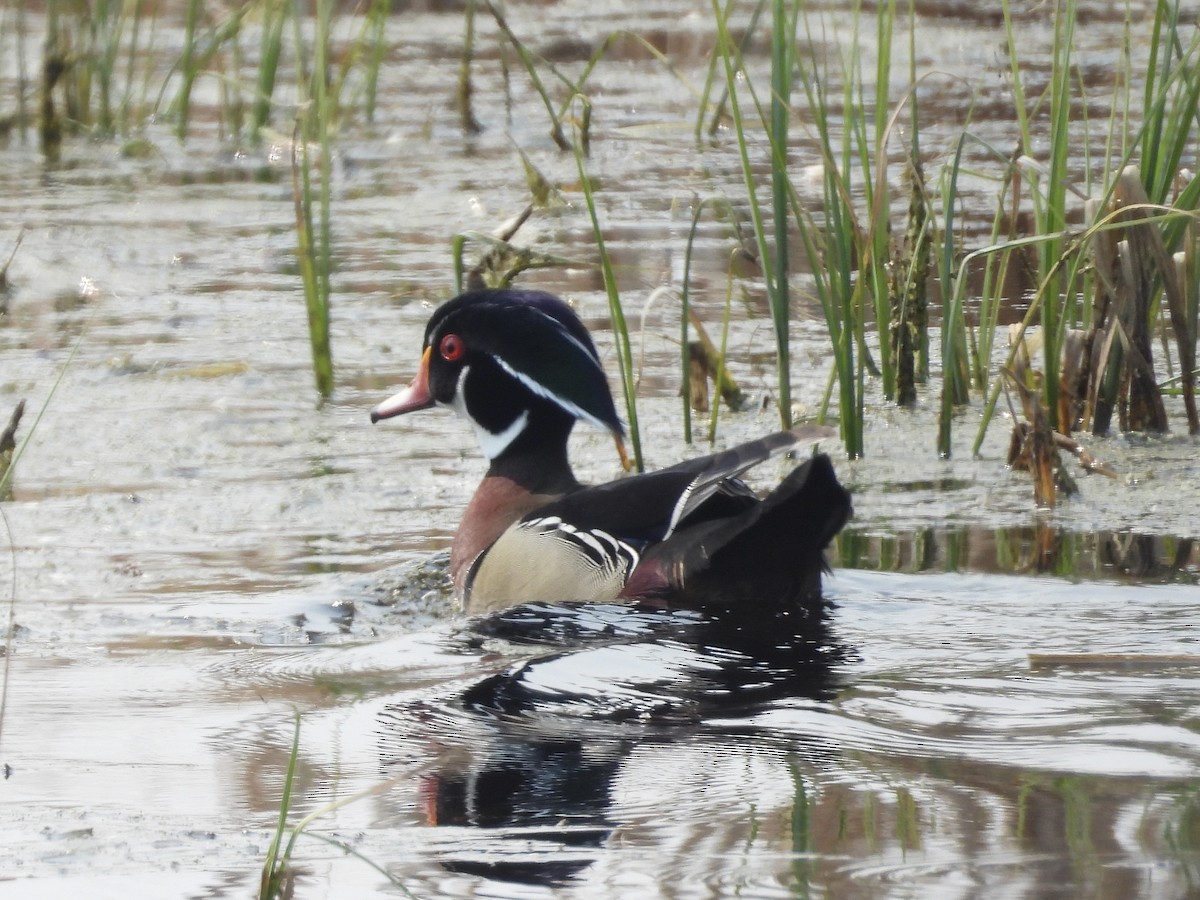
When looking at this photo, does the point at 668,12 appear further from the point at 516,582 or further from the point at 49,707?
the point at 49,707

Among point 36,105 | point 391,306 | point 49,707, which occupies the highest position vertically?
point 36,105

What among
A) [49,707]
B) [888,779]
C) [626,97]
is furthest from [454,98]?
[888,779]

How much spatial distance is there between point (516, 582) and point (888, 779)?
5.86ft

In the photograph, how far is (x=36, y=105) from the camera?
36.5 ft

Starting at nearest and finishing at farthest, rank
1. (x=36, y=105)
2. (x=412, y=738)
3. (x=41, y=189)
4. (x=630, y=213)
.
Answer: (x=412, y=738) < (x=630, y=213) < (x=41, y=189) < (x=36, y=105)

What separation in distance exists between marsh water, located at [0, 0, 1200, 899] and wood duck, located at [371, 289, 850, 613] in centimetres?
12

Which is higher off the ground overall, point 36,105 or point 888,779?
point 36,105

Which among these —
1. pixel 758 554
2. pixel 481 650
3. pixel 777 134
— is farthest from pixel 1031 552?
pixel 481 650

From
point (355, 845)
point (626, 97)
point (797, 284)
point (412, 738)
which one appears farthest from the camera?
point (626, 97)

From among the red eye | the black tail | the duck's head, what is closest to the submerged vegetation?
the duck's head

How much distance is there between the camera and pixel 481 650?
4516 mm

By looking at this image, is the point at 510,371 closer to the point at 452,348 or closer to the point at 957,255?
the point at 452,348

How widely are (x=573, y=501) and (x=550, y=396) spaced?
55 centimetres

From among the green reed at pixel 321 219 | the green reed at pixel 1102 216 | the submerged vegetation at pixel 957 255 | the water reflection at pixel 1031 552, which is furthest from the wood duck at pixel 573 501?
the green reed at pixel 1102 216
